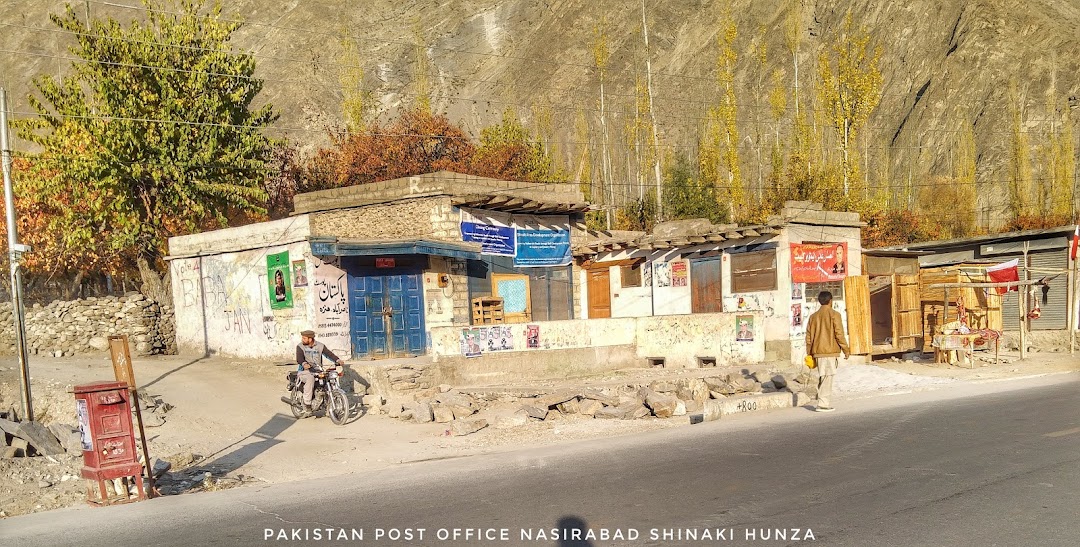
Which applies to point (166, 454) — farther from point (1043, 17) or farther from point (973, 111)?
point (1043, 17)

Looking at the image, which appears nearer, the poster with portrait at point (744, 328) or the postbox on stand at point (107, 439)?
the postbox on stand at point (107, 439)

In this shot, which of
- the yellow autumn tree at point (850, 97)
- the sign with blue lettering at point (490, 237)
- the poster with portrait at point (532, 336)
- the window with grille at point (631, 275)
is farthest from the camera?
the yellow autumn tree at point (850, 97)

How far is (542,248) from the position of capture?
23.6 metres

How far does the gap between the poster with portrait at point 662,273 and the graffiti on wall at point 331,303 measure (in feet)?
30.5

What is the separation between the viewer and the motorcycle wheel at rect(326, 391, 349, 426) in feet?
44.6

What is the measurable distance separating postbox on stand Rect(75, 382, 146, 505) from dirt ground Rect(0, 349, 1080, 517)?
0.65 metres

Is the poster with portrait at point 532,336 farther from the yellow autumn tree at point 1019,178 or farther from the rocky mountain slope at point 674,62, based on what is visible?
the yellow autumn tree at point 1019,178

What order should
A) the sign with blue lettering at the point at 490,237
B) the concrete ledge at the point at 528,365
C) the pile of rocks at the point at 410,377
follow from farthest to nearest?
the sign with blue lettering at the point at 490,237
the concrete ledge at the point at 528,365
the pile of rocks at the point at 410,377

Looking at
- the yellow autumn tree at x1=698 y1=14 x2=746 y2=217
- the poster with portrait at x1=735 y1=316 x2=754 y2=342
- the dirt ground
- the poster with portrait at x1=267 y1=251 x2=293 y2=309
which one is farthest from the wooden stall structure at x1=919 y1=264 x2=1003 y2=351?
the yellow autumn tree at x1=698 y1=14 x2=746 y2=217

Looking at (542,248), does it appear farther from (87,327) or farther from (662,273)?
(87,327)

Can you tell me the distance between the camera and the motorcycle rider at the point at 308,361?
537 inches

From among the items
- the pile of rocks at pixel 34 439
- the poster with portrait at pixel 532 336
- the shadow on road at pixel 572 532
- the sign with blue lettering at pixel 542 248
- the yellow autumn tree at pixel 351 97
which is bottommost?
the pile of rocks at pixel 34 439

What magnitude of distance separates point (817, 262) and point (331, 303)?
12.5 meters

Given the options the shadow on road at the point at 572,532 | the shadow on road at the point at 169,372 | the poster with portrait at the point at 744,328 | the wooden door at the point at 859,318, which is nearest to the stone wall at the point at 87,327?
the shadow on road at the point at 169,372
